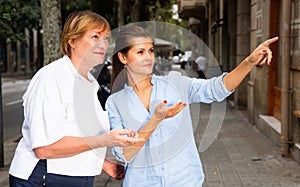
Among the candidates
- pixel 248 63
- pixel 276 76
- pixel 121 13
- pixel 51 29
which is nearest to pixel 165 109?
pixel 248 63

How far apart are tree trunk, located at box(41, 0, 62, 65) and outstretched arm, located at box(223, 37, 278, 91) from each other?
6575 millimetres

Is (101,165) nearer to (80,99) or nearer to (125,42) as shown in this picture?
(80,99)

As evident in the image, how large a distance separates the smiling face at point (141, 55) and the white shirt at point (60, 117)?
235mm

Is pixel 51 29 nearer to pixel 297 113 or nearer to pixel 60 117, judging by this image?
pixel 297 113

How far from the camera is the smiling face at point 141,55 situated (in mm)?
2502

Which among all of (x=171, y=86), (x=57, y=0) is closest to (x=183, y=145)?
(x=171, y=86)

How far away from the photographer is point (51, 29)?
8969 mm

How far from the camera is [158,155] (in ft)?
8.21

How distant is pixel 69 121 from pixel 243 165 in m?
5.61

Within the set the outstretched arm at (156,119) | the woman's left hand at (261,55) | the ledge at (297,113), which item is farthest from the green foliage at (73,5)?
the outstretched arm at (156,119)

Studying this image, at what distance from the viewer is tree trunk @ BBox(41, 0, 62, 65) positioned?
8922 mm

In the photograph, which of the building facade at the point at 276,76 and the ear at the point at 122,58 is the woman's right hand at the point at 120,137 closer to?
the ear at the point at 122,58

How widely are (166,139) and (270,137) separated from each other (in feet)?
24.4

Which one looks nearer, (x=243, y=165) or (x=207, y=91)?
(x=207, y=91)
